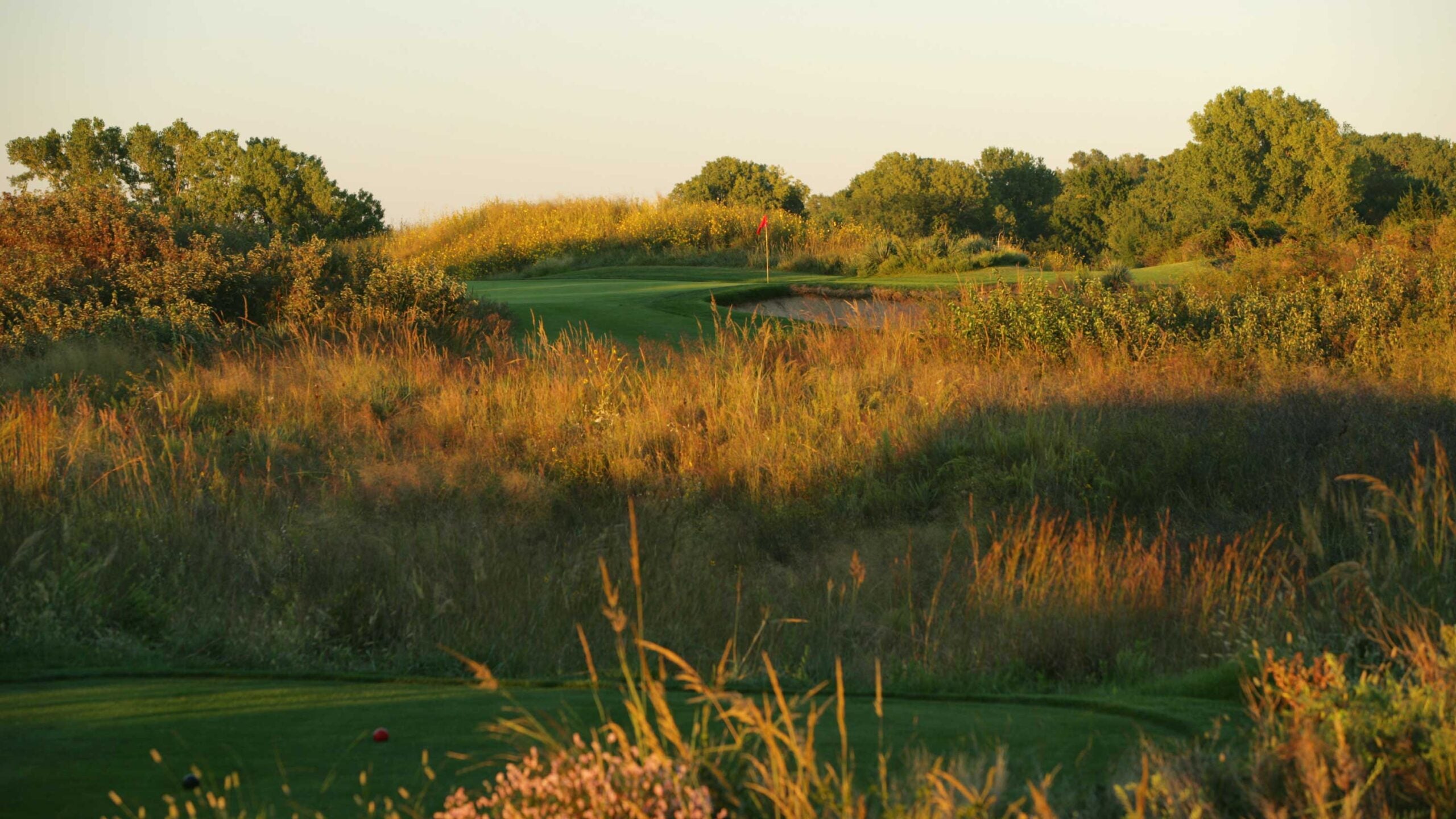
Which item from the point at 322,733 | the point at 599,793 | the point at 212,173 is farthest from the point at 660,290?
the point at 212,173

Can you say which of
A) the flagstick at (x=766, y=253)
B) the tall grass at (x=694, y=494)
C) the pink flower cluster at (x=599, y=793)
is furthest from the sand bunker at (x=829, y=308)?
the pink flower cluster at (x=599, y=793)

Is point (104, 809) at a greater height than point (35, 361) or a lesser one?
lesser

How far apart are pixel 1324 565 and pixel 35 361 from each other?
12294 mm

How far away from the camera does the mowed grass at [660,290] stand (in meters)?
15.7

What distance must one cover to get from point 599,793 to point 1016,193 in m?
59.3

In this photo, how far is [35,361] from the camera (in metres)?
12.0

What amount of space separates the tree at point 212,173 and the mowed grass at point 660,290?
16059 millimetres

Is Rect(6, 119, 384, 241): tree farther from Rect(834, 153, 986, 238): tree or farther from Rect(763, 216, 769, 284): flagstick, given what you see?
Rect(834, 153, 986, 238): tree

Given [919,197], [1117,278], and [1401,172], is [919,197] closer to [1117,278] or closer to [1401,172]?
[1401,172]

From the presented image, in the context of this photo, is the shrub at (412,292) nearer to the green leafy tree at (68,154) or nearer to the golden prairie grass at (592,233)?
the golden prairie grass at (592,233)

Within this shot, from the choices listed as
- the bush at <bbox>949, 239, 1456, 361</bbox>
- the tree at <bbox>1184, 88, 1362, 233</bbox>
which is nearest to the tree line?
the tree at <bbox>1184, 88, 1362, 233</bbox>

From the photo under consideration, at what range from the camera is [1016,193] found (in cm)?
5859

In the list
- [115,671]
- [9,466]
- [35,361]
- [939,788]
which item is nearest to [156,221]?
[35,361]

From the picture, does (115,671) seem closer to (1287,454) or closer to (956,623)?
(956,623)
